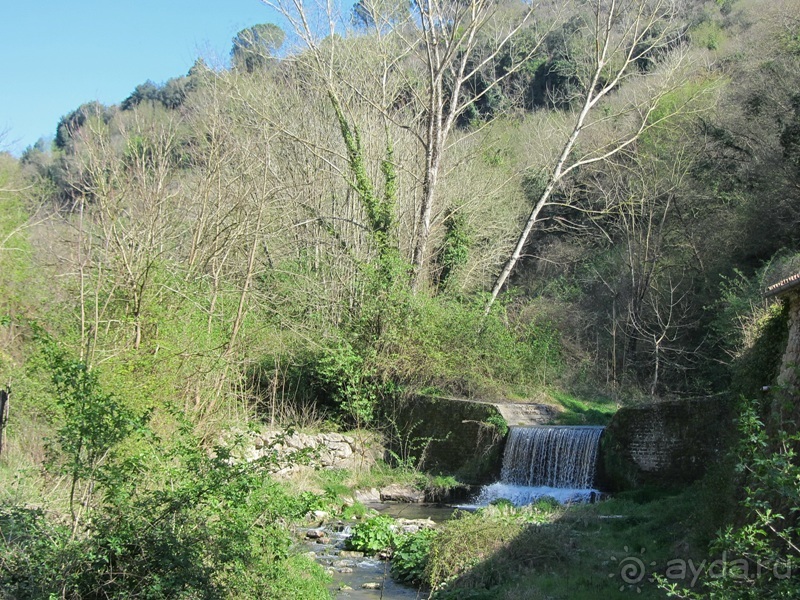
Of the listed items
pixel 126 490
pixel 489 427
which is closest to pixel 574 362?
pixel 489 427

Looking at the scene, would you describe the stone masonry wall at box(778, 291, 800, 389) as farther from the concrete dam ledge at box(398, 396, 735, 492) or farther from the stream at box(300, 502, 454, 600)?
the stream at box(300, 502, 454, 600)

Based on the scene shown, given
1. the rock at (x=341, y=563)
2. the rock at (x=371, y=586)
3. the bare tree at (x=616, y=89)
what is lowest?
the rock at (x=341, y=563)

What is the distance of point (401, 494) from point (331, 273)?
6095 millimetres

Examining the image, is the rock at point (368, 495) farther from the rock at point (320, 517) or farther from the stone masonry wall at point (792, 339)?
the stone masonry wall at point (792, 339)

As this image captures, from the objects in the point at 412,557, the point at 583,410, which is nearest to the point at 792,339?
the point at 412,557

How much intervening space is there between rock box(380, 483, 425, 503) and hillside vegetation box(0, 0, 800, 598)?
1.66 meters

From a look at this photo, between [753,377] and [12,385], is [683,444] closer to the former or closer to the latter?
[753,377]

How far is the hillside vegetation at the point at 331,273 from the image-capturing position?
6875 millimetres

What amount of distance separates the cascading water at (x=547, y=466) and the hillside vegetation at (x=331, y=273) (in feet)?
8.81

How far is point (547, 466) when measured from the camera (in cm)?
1434

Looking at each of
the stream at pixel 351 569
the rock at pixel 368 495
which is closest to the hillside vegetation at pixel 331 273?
the stream at pixel 351 569

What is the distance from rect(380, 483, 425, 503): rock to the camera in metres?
15.0

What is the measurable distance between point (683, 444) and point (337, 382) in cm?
732

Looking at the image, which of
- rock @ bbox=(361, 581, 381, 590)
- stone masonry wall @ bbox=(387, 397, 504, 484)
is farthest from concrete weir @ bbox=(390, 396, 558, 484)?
rock @ bbox=(361, 581, 381, 590)
